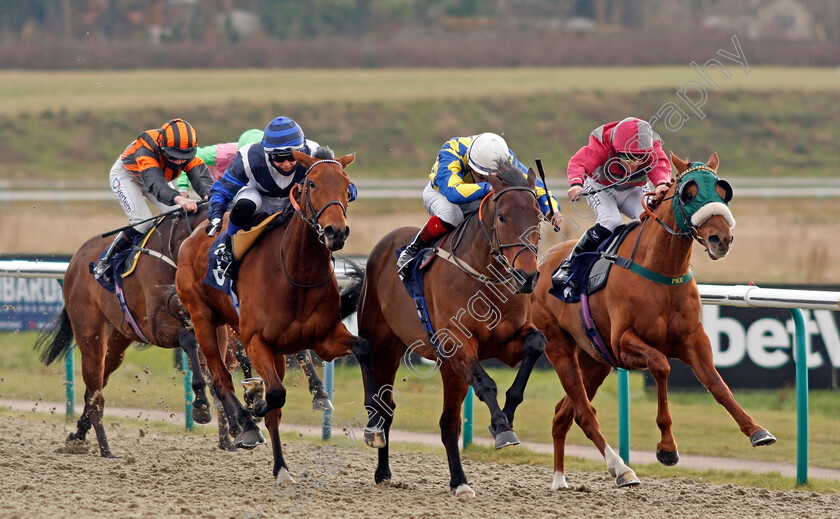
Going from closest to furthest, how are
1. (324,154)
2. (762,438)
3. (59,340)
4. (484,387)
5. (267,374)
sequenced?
(762,438), (484,387), (267,374), (324,154), (59,340)

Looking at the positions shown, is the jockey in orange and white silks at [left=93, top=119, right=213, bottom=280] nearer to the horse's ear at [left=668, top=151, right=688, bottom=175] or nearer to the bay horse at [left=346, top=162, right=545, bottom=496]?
the bay horse at [left=346, top=162, right=545, bottom=496]

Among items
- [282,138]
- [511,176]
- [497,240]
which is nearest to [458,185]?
[511,176]

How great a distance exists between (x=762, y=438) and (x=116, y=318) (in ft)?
14.4

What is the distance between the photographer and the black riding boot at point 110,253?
7.42 metres

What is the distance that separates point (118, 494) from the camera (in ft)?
18.6

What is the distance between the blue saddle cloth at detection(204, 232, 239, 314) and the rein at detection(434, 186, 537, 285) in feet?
3.91

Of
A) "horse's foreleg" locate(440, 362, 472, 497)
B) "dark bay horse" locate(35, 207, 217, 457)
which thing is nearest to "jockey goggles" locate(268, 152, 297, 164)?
"dark bay horse" locate(35, 207, 217, 457)

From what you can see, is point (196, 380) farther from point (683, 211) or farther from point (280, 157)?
point (683, 211)

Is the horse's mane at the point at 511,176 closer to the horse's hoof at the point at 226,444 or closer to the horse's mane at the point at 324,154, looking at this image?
the horse's mane at the point at 324,154

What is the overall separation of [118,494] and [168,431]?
9.05 ft

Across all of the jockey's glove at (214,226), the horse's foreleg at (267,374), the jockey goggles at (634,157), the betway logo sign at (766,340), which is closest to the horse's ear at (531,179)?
the jockey goggles at (634,157)

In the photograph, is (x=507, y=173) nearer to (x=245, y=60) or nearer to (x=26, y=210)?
(x=26, y=210)

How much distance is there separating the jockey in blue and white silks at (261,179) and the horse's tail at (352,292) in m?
0.61

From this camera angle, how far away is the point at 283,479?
6.05 metres
